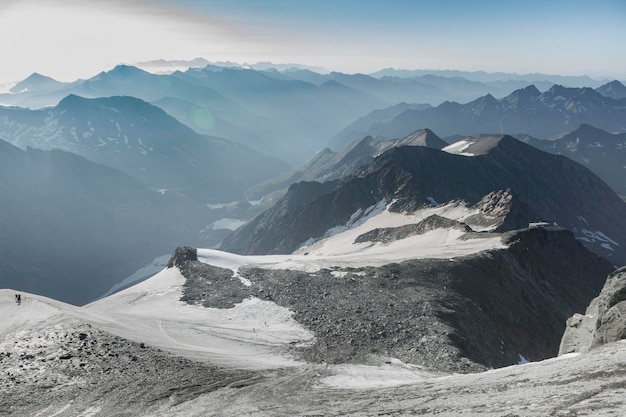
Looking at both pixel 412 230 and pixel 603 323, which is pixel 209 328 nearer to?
pixel 603 323

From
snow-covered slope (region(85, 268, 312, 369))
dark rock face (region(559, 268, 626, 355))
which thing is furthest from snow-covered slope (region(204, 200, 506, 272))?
dark rock face (region(559, 268, 626, 355))

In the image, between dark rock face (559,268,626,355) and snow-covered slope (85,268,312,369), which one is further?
snow-covered slope (85,268,312,369)

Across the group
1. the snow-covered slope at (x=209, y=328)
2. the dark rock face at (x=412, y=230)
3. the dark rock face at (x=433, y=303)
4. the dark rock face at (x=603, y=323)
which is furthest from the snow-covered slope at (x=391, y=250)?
the dark rock face at (x=603, y=323)

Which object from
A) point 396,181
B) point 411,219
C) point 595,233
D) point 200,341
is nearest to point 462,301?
point 200,341

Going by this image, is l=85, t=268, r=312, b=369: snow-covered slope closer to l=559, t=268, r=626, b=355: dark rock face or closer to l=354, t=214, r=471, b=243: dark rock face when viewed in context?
l=559, t=268, r=626, b=355: dark rock face

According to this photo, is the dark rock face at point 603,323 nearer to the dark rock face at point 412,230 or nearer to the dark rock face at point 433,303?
the dark rock face at point 433,303

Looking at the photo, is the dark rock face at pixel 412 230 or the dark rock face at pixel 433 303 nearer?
the dark rock face at pixel 433 303
